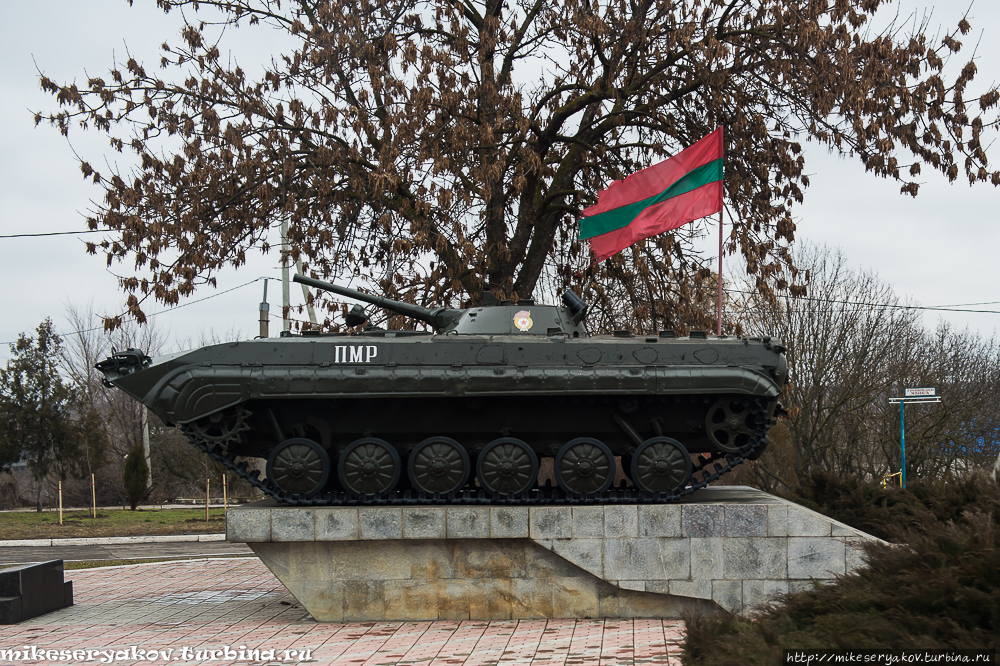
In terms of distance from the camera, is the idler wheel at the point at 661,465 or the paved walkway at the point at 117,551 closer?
the idler wheel at the point at 661,465

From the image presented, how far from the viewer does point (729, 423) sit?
1112cm

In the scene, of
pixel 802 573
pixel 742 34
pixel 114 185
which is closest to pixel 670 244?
pixel 742 34

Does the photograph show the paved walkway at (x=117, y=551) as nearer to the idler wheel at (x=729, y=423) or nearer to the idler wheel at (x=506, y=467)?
the idler wheel at (x=506, y=467)

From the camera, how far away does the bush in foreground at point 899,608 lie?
4.90 m

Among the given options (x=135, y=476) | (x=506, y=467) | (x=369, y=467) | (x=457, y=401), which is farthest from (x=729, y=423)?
(x=135, y=476)

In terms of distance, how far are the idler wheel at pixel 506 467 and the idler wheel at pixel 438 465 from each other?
0.75 ft

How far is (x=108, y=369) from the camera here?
441 inches

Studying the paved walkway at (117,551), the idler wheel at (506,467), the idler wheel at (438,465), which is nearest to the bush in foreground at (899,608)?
the idler wheel at (506,467)

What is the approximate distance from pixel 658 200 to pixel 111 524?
1971 cm

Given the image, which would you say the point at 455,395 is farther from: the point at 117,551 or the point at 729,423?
the point at 117,551

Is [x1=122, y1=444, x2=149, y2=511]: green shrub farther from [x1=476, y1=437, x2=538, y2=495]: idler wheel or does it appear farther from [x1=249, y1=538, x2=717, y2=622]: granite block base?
[x1=476, y1=437, x2=538, y2=495]: idler wheel

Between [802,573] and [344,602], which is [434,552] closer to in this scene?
[344,602]

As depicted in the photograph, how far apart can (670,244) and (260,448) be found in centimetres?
863

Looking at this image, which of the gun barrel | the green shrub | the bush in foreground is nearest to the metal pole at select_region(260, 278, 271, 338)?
the green shrub
